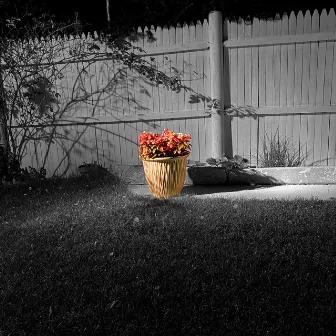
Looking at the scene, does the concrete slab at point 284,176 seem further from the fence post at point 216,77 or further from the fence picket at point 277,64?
the fence picket at point 277,64

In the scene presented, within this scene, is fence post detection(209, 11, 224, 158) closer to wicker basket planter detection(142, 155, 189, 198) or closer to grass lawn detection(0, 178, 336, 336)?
wicker basket planter detection(142, 155, 189, 198)

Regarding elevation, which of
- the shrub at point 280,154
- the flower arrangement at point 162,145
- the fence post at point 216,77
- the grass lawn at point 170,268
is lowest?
the grass lawn at point 170,268

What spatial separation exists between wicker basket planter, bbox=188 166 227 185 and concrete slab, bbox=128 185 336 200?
101 millimetres

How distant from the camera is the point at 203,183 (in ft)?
19.2

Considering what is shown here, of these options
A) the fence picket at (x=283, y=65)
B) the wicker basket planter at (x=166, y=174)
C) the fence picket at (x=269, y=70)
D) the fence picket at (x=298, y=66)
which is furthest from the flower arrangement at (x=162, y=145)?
the fence picket at (x=298, y=66)

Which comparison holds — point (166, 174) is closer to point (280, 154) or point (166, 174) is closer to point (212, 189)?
point (212, 189)

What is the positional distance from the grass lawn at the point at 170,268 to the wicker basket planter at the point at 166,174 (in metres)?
0.37

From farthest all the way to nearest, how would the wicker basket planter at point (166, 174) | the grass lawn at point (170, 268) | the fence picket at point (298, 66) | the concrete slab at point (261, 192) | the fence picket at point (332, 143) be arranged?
the fence picket at point (332, 143)
the fence picket at point (298, 66)
the wicker basket planter at point (166, 174)
the concrete slab at point (261, 192)
the grass lawn at point (170, 268)

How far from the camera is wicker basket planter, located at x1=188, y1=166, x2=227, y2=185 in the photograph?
573 centimetres

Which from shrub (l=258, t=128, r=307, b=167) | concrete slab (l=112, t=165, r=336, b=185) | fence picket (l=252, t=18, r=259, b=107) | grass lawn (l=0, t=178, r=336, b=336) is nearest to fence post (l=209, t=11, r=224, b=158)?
fence picket (l=252, t=18, r=259, b=107)

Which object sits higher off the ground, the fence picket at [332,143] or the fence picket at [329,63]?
the fence picket at [329,63]

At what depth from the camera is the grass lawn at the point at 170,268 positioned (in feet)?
8.55

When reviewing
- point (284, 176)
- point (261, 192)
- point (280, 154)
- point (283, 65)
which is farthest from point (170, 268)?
point (283, 65)

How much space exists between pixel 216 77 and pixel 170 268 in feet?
11.1
